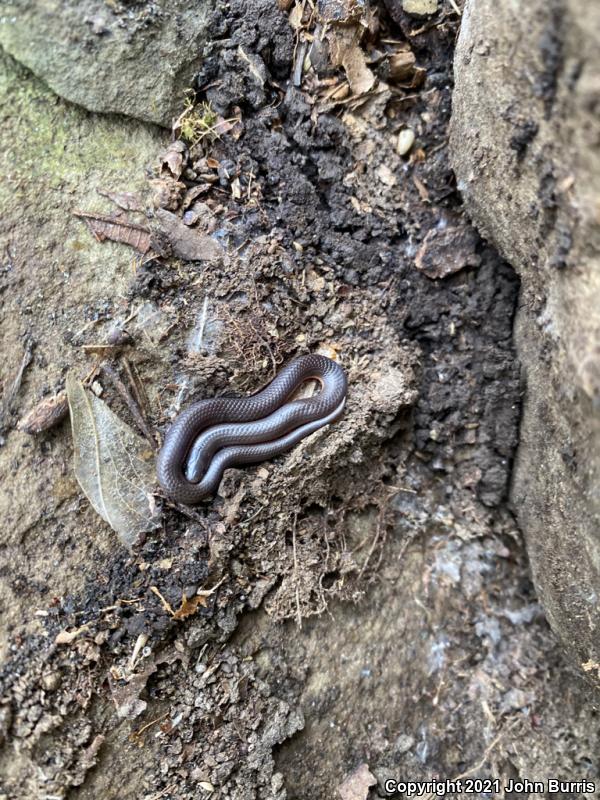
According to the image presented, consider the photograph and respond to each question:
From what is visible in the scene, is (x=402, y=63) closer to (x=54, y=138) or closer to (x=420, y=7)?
(x=420, y=7)

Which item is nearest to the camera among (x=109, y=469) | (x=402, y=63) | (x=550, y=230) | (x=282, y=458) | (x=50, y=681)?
(x=550, y=230)

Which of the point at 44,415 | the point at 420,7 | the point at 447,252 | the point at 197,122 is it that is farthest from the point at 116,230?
the point at 420,7

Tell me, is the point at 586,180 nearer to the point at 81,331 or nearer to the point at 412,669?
the point at 81,331

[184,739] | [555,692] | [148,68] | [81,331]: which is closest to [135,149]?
[148,68]

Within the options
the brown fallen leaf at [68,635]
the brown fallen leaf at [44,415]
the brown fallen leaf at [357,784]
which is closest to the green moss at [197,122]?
the brown fallen leaf at [44,415]

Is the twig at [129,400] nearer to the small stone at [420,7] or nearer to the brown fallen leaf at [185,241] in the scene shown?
the brown fallen leaf at [185,241]
